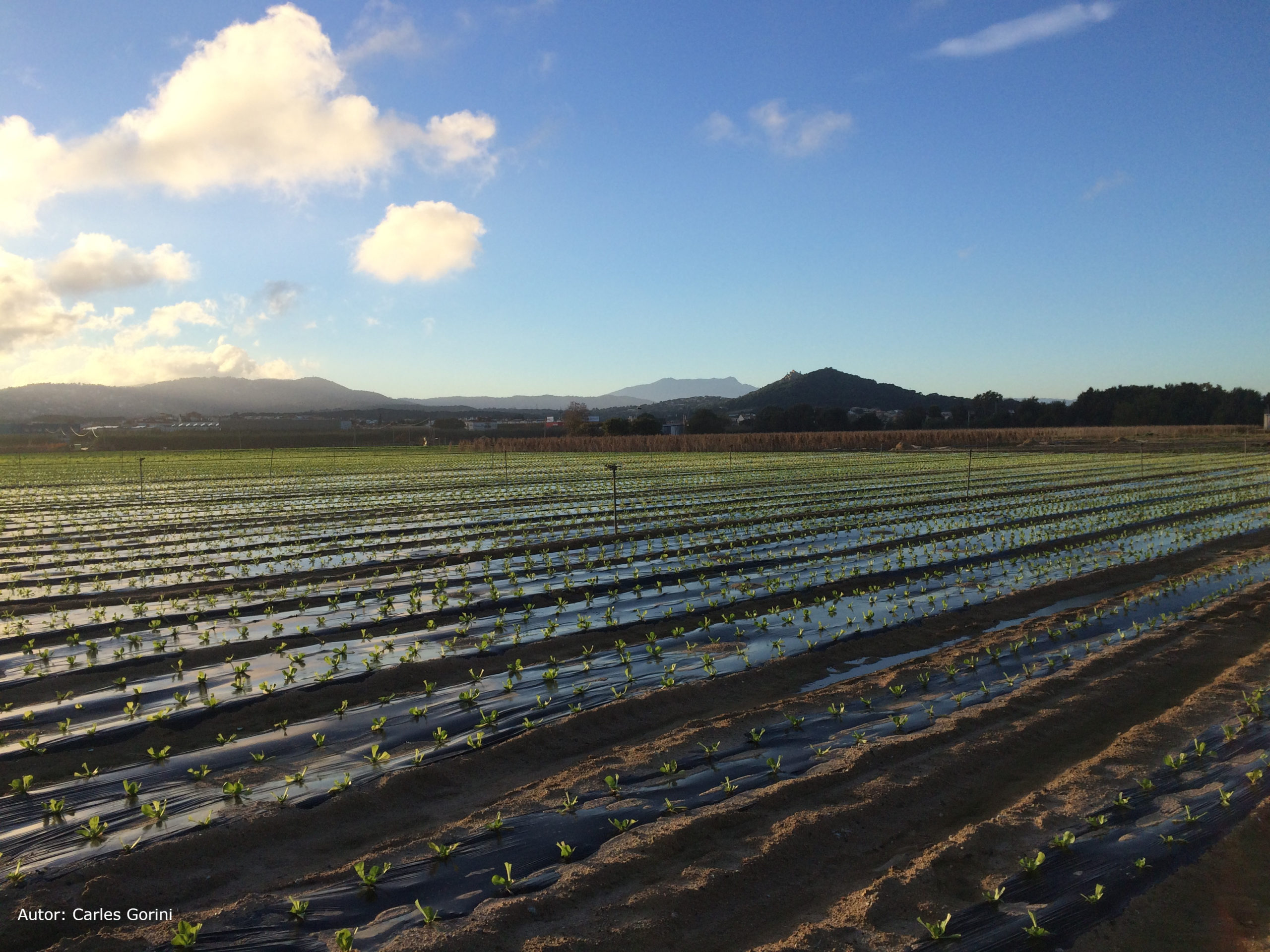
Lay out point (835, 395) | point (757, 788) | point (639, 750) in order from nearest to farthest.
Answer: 1. point (757, 788)
2. point (639, 750)
3. point (835, 395)

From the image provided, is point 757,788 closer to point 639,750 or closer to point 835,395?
point 639,750

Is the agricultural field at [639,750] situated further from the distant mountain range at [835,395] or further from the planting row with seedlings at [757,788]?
the distant mountain range at [835,395]

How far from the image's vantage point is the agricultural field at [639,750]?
12.4 feet

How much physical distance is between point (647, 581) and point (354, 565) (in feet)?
17.3

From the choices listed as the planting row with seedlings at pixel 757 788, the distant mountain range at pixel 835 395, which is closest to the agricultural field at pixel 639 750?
the planting row with seedlings at pixel 757 788

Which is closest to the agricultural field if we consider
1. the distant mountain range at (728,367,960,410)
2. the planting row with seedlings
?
the planting row with seedlings

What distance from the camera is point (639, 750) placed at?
565cm

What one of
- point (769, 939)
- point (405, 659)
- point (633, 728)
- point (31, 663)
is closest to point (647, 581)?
point (405, 659)

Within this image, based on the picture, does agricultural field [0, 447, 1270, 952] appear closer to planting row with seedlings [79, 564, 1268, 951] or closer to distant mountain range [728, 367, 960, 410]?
planting row with seedlings [79, 564, 1268, 951]

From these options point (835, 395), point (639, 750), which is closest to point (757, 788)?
point (639, 750)

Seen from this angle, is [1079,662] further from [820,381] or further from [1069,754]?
[820,381]

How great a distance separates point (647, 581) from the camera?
11.8 meters

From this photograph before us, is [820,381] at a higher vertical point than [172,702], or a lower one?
higher

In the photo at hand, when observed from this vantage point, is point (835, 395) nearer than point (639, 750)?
No
